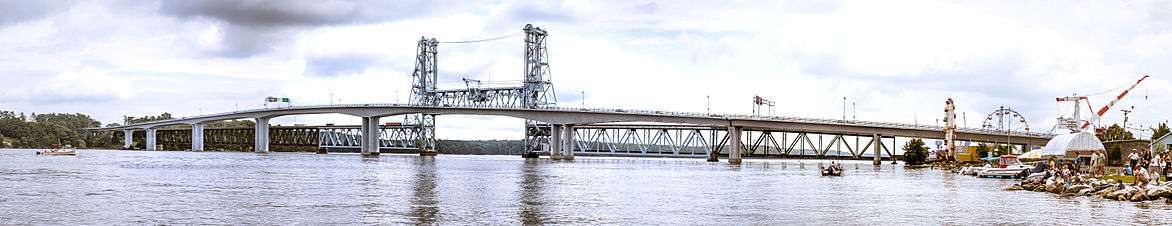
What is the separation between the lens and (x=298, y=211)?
46188mm

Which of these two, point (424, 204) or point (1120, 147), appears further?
point (1120, 147)

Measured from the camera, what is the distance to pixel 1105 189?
194 feet

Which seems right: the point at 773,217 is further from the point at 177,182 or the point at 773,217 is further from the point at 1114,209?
the point at 177,182

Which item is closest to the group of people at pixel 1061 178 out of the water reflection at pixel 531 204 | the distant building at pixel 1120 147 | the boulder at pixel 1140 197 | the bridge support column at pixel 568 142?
the boulder at pixel 1140 197

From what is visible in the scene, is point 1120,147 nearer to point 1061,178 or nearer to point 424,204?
point 1061,178

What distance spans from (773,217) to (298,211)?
18.5 metres

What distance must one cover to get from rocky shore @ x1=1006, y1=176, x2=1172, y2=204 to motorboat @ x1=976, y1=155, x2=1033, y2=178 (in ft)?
71.1

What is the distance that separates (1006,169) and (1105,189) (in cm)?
3745

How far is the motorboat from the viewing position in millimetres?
94750

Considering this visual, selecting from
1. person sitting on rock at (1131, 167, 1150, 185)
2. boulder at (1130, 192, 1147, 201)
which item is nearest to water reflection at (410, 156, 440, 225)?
boulder at (1130, 192, 1147, 201)

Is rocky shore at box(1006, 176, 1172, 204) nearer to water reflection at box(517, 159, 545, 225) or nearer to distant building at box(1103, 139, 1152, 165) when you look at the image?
water reflection at box(517, 159, 545, 225)

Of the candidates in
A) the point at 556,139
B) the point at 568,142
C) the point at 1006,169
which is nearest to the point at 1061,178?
the point at 1006,169

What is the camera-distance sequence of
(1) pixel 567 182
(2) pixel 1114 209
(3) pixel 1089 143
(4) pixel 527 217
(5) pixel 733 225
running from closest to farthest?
1. (5) pixel 733 225
2. (4) pixel 527 217
3. (2) pixel 1114 209
4. (1) pixel 567 182
5. (3) pixel 1089 143

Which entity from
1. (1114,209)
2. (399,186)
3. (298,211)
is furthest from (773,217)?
(399,186)
